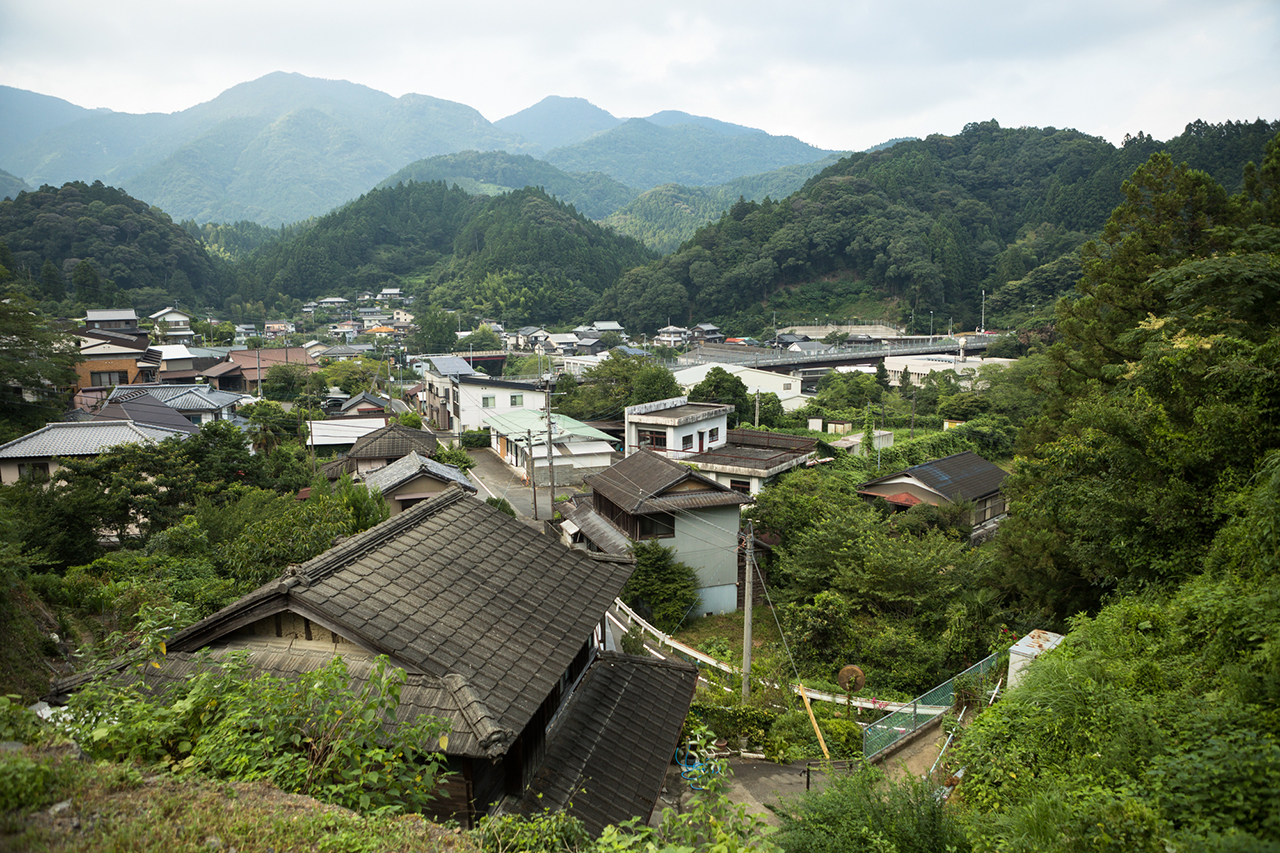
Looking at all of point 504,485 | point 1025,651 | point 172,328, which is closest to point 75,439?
point 504,485

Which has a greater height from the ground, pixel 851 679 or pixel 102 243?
pixel 102 243

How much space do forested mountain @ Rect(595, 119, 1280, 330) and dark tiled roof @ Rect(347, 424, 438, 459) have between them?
221ft

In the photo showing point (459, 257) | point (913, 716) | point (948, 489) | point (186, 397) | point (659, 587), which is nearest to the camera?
point (913, 716)

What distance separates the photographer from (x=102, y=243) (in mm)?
81188

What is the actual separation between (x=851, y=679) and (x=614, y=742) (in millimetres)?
8359

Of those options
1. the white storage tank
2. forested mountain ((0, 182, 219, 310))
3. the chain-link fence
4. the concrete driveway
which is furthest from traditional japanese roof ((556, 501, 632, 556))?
forested mountain ((0, 182, 219, 310))

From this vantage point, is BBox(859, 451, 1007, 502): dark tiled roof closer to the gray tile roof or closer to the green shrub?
the green shrub

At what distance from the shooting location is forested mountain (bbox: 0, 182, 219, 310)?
253ft

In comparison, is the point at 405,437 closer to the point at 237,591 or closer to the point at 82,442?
the point at 82,442

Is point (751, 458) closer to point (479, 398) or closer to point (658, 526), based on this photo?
point (658, 526)

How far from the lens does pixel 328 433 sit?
36.9 meters

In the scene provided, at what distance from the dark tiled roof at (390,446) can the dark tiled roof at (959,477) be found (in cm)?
1858

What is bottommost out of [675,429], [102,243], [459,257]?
[675,429]

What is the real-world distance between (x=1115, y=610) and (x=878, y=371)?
156 feet
